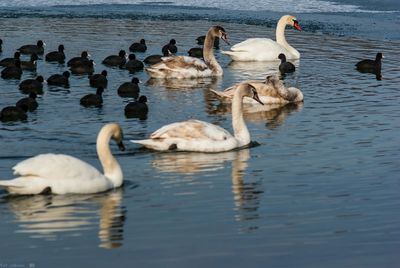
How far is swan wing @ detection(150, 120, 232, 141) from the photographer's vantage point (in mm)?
16797

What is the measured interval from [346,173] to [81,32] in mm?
18404

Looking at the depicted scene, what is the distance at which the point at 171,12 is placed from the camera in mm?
37938

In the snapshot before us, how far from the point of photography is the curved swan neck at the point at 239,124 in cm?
1739

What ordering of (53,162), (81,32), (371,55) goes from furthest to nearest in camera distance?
(81,32), (371,55), (53,162)

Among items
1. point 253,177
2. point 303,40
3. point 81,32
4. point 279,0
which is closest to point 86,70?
point 81,32

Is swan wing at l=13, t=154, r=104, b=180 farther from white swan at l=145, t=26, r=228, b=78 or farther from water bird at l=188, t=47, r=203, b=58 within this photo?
water bird at l=188, t=47, r=203, b=58

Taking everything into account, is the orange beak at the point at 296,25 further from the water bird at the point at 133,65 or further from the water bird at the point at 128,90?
the water bird at the point at 128,90

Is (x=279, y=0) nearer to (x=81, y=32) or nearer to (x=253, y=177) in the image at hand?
(x=81, y=32)

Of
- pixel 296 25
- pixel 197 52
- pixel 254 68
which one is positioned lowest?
pixel 254 68

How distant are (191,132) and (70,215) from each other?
169 inches

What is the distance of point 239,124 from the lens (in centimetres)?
1767

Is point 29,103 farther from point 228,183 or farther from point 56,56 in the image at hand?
point 56,56

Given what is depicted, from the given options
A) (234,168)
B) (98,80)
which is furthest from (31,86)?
(234,168)

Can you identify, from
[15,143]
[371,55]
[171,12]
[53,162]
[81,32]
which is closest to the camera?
[53,162]
